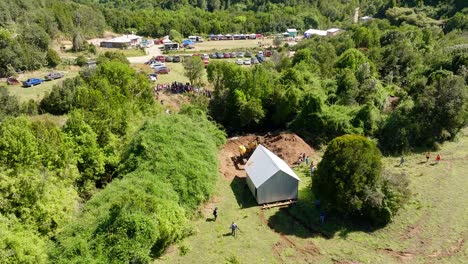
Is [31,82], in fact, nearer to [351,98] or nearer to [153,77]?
[153,77]

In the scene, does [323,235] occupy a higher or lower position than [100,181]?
lower

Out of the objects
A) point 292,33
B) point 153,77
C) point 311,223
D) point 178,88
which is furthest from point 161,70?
point 292,33

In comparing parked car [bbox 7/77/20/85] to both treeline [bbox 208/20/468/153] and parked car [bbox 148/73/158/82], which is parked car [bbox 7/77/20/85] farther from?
treeline [bbox 208/20/468/153]

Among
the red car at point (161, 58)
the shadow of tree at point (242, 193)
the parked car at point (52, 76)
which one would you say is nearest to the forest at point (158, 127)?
the shadow of tree at point (242, 193)

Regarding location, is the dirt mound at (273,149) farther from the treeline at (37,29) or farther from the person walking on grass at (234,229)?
the treeline at (37,29)

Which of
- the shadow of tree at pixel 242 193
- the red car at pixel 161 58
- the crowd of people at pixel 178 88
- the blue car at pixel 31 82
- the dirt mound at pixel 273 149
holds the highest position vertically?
the red car at pixel 161 58
